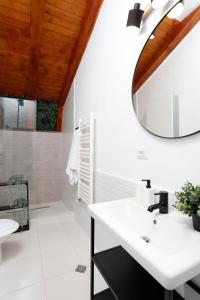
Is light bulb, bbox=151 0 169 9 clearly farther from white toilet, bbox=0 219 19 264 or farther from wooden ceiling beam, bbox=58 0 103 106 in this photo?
white toilet, bbox=0 219 19 264

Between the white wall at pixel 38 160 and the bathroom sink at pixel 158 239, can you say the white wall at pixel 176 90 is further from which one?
the white wall at pixel 38 160

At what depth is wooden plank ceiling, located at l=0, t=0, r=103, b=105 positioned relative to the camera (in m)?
2.05

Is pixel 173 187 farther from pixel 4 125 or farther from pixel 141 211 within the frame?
pixel 4 125

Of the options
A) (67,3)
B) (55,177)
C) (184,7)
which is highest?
(67,3)

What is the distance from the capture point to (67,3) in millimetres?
2039

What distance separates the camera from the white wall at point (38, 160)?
2.96 metres

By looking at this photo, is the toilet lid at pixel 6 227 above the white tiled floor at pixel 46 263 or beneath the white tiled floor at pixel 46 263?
above

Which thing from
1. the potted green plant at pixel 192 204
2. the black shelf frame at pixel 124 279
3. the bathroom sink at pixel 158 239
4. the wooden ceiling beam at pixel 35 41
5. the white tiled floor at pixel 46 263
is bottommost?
the white tiled floor at pixel 46 263

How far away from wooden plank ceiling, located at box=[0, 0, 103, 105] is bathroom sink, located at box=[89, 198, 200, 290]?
2283 mm

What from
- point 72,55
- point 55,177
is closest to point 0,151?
point 55,177

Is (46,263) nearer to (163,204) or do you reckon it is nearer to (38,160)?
(163,204)

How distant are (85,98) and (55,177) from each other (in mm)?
2113

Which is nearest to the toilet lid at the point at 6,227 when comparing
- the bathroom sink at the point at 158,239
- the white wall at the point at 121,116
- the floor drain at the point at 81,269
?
the floor drain at the point at 81,269

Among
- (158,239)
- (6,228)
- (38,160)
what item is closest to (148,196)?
(158,239)
